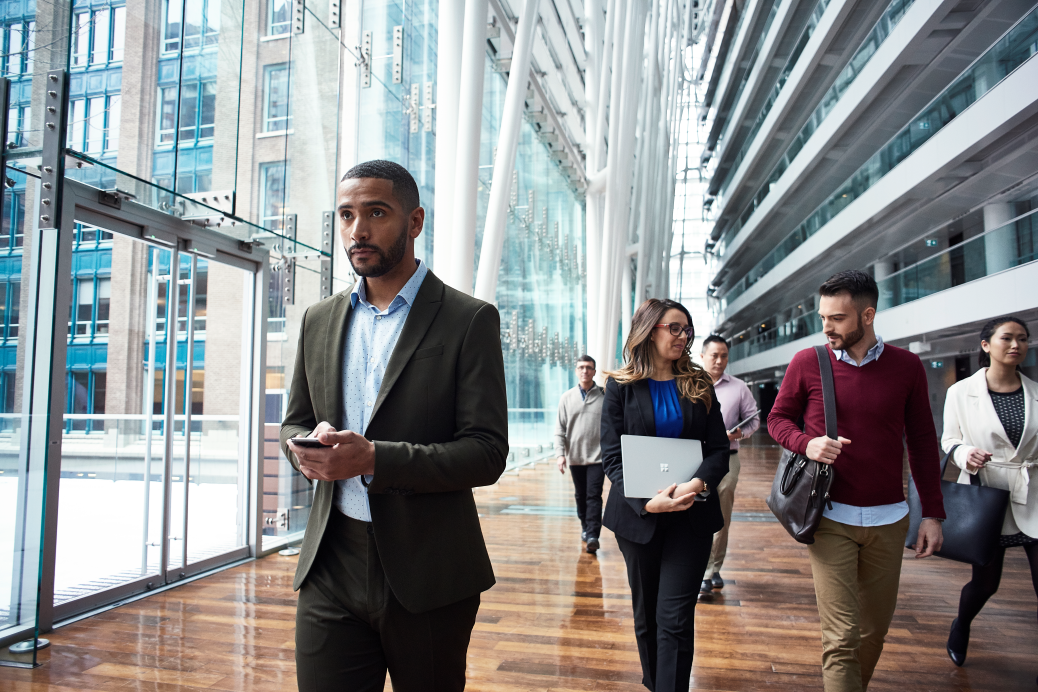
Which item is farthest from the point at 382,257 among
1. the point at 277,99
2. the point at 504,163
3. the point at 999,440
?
the point at 277,99

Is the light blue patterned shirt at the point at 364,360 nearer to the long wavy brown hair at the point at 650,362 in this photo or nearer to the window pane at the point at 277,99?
the long wavy brown hair at the point at 650,362

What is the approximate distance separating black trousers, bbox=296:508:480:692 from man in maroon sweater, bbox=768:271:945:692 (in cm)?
188

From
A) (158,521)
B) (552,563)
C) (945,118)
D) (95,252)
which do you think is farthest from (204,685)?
(945,118)

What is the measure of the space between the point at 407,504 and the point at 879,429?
7.21 ft

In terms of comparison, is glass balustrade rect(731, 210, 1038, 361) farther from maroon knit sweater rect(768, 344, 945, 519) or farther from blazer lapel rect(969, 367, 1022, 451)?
maroon knit sweater rect(768, 344, 945, 519)

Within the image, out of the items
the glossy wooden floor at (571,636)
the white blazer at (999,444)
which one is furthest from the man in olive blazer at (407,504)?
the white blazer at (999,444)

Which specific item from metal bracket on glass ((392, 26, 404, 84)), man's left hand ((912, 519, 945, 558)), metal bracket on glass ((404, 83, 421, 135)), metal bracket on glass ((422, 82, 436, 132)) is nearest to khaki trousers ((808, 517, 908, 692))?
man's left hand ((912, 519, 945, 558))

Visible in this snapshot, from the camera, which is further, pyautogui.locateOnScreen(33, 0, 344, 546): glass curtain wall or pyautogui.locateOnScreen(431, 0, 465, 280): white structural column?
pyautogui.locateOnScreen(431, 0, 465, 280): white structural column

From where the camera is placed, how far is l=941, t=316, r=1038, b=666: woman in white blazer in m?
3.80

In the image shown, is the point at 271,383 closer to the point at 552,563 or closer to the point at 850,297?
the point at 552,563

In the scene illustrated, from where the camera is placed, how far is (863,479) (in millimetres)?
2986

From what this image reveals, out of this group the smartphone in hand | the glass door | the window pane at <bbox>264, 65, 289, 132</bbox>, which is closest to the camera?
the smartphone in hand

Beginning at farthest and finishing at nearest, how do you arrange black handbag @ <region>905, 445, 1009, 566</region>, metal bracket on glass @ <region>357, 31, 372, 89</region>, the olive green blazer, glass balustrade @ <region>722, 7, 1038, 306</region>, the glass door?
1. glass balustrade @ <region>722, 7, 1038, 306</region>
2. metal bracket on glass @ <region>357, 31, 372, 89</region>
3. the glass door
4. black handbag @ <region>905, 445, 1009, 566</region>
5. the olive green blazer

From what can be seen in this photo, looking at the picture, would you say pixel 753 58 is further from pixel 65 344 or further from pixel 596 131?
pixel 65 344
